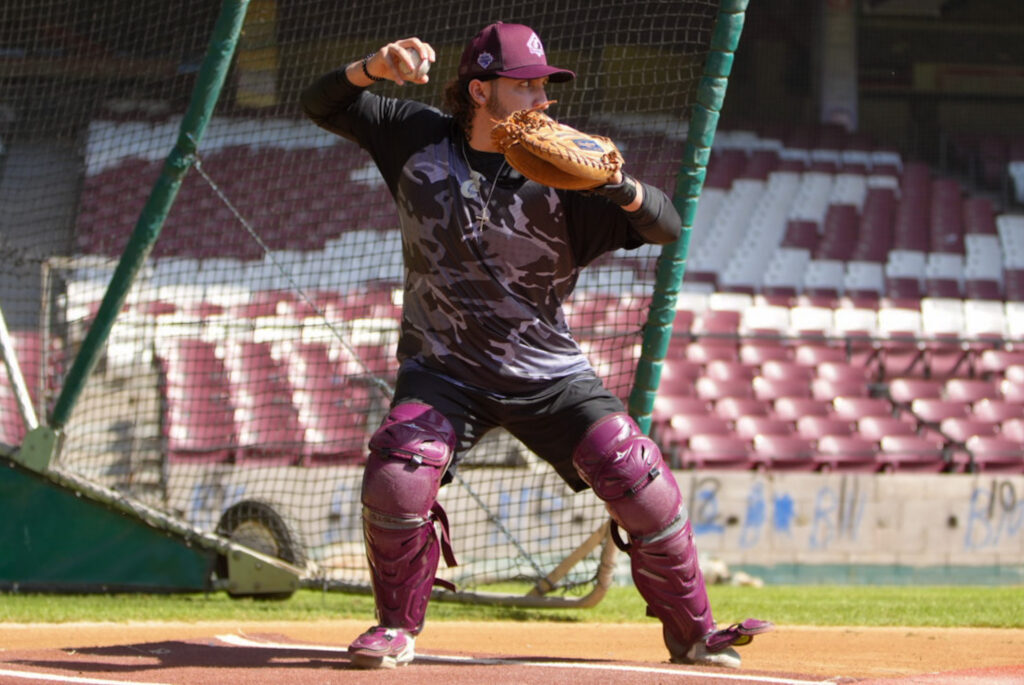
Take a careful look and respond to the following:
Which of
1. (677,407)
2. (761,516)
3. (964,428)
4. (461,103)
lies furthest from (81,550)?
(964,428)

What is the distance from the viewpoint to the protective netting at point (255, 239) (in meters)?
6.33

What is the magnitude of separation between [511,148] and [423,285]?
0.62 m

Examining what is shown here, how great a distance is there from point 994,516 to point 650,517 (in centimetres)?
840

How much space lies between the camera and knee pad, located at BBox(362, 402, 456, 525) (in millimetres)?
3734

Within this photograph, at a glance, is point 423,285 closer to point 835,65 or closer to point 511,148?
point 511,148

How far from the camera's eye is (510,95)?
12.7 feet

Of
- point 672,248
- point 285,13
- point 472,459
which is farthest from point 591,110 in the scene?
point 472,459

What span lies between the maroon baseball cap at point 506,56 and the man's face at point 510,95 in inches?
1.8

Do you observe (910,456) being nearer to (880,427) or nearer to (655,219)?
(880,427)

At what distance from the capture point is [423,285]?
156 inches

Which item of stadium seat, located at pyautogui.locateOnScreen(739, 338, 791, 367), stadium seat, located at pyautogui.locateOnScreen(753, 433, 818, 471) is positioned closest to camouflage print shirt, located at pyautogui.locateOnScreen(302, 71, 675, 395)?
stadium seat, located at pyautogui.locateOnScreen(753, 433, 818, 471)

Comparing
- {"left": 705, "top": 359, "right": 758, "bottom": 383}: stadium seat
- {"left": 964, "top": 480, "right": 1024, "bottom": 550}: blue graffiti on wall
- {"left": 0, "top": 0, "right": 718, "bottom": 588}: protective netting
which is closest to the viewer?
{"left": 0, "top": 0, "right": 718, "bottom": 588}: protective netting

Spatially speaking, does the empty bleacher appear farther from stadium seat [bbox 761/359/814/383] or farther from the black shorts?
the black shorts

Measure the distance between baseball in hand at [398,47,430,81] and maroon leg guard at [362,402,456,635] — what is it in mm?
959
